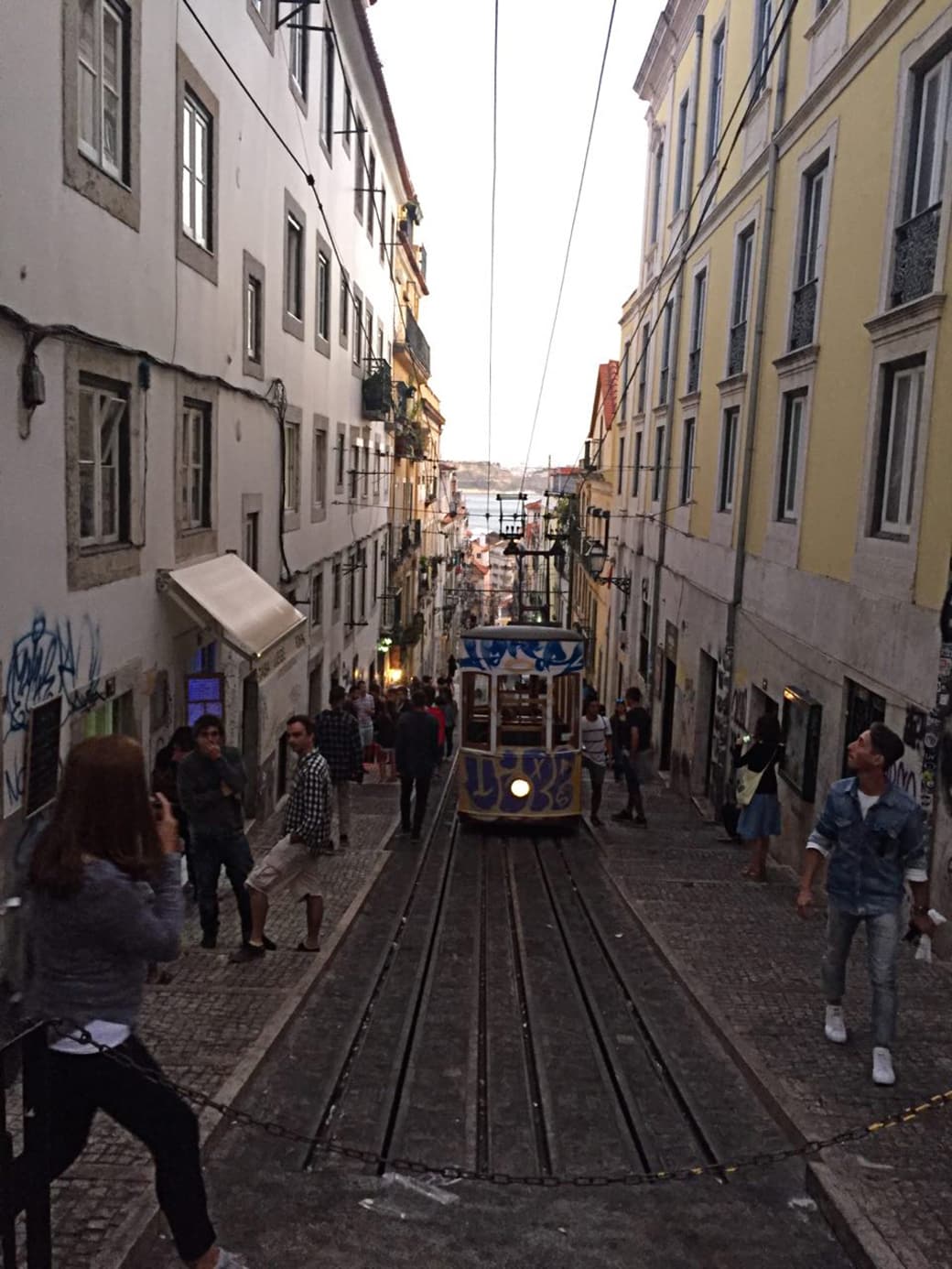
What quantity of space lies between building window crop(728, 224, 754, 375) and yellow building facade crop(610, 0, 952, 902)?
4cm

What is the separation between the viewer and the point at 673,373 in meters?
19.9

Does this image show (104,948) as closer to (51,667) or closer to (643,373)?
(51,667)

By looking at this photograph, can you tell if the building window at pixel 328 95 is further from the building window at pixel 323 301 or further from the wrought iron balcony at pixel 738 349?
the wrought iron balcony at pixel 738 349

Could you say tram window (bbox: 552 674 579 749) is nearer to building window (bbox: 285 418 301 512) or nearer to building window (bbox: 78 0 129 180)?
building window (bbox: 285 418 301 512)

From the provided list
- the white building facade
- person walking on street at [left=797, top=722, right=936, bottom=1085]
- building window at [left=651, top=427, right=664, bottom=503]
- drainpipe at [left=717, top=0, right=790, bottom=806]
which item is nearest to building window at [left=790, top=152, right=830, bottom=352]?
drainpipe at [left=717, top=0, right=790, bottom=806]

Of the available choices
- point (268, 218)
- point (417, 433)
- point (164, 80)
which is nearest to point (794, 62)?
point (268, 218)

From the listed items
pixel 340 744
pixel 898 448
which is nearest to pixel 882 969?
pixel 898 448

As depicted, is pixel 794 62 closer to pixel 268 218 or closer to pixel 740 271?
pixel 740 271

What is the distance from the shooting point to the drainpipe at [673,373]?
727 inches

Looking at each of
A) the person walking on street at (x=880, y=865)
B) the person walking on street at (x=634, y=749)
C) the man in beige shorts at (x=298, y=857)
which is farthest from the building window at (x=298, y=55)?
the person walking on street at (x=880, y=865)

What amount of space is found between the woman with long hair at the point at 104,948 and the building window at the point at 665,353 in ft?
61.7

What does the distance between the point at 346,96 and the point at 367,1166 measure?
19.0 meters

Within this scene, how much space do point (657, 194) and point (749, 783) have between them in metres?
17.4

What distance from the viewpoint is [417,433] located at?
33000 millimetres
